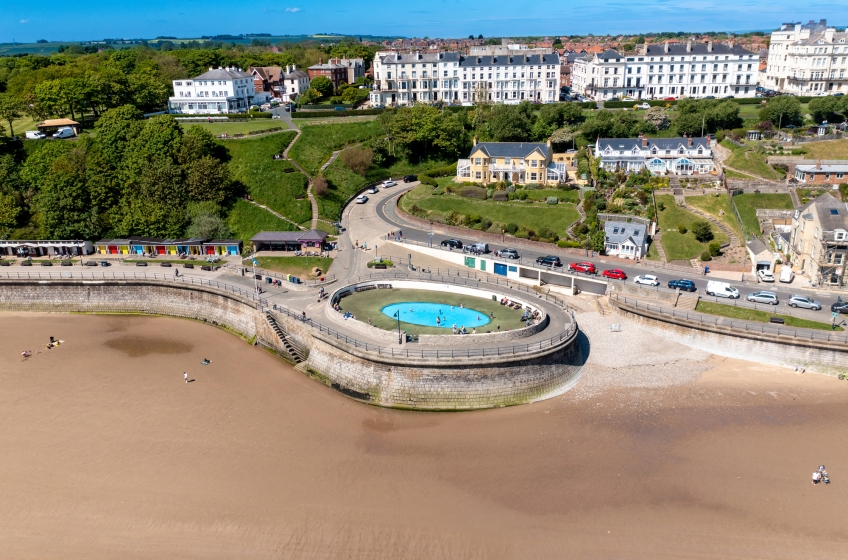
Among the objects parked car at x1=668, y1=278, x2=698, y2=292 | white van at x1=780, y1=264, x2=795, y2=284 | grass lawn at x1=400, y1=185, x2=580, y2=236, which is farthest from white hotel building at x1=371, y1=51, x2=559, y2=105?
white van at x1=780, y1=264, x2=795, y2=284

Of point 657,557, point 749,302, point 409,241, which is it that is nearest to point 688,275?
point 749,302

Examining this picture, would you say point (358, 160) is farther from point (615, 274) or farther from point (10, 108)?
point (10, 108)

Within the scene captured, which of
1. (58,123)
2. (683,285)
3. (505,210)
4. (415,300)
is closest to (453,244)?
(505,210)

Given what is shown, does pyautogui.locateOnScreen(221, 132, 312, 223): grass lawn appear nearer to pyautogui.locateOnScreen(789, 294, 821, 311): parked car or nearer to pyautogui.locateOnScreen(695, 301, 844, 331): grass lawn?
pyautogui.locateOnScreen(695, 301, 844, 331): grass lawn

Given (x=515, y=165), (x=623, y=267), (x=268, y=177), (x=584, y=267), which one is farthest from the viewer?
(x=515, y=165)

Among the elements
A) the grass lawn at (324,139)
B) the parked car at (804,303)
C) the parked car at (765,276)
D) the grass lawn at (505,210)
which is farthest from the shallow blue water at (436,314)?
the grass lawn at (324,139)
